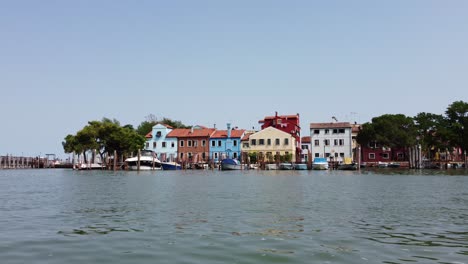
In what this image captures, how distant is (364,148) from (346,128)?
29.8 ft

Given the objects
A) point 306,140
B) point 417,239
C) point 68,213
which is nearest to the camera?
point 417,239

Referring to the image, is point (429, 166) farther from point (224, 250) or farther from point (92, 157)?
point (224, 250)

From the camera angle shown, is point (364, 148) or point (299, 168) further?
point (364, 148)

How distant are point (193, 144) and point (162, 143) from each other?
7.61 meters

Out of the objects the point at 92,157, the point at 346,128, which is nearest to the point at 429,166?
the point at 346,128

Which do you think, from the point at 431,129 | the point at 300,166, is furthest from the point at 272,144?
the point at 431,129

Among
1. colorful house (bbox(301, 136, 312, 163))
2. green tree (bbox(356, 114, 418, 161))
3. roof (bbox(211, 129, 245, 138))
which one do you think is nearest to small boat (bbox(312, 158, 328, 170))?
green tree (bbox(356, 114, 418, 161))

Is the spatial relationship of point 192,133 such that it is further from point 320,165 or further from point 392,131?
point 392,131

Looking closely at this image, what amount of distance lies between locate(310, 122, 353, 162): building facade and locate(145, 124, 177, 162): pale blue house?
31902 millimetres

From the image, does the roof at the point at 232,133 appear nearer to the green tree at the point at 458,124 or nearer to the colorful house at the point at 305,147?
the colorful house at the point at 305,147

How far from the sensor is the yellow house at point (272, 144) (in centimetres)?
9869

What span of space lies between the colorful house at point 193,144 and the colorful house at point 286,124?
13.1 meters

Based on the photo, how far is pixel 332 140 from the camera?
103062mm

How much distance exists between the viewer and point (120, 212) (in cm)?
1872
